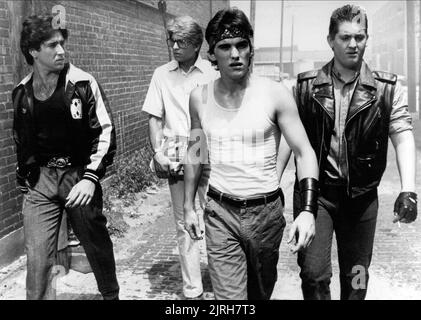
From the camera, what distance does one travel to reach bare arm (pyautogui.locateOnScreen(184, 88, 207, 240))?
11.0 ft

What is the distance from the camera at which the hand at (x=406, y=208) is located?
11.0ft

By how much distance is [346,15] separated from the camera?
3518mm

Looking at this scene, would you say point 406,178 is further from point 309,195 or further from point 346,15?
point 346,15

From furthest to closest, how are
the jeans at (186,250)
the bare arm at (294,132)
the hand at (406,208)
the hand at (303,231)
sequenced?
the jeans at (186,250) → the hand at (406,208) → the bare arm at (294,132) → the hand at (303,231)

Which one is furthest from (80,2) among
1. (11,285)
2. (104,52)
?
(11,285)

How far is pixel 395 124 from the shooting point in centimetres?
351

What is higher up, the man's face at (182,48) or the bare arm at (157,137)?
the man's face at (182,48)

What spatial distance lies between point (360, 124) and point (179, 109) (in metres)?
1.66

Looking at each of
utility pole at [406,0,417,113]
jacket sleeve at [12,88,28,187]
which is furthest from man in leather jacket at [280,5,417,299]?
utility pole at [406,0,417,113]

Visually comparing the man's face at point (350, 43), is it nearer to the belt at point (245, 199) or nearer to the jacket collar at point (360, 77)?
the jacket collar at point (360, 77)

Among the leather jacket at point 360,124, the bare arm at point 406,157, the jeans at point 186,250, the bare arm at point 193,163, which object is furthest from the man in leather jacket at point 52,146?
the bare arm at point 406,157

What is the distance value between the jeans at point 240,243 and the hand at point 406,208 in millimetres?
757

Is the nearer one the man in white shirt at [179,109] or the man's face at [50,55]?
the man's face at [50,55]

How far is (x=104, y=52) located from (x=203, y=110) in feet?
19.8
